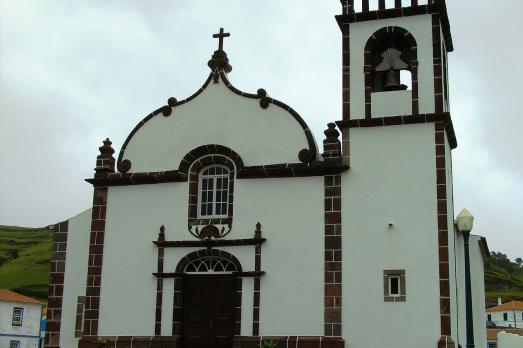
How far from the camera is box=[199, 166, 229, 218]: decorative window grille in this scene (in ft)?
66.4

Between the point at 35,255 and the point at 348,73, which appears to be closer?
the point at 348,73

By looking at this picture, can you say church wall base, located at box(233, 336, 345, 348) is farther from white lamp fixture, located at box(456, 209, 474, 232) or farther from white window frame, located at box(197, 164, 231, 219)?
white lamp fixture, located at box(456, 209, 474, 232)

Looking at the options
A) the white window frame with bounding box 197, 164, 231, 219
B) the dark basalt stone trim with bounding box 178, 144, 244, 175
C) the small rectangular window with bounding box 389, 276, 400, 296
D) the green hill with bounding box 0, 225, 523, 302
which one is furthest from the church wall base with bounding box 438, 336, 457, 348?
the green hill with bounding box 0, 225, 523, 302

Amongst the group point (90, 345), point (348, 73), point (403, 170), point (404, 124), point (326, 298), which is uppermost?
point (348, 73)

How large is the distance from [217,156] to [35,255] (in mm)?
92065

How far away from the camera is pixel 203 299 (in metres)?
19.7

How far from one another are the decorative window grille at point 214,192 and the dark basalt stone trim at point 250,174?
0.50 metres

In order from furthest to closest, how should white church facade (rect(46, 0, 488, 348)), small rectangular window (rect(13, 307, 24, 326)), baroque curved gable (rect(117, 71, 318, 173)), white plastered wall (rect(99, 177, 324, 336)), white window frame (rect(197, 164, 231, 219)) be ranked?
small rectangular window (rect(13, 307, 24, 326))
white window frame (rect(197, 164, 231, 219))
baroque curved gable (rect(117, 71, 318, 173))
white plastered wall (rect(99, 177, 324, 336))
white church facade (rect(46, 0, 488, 348))

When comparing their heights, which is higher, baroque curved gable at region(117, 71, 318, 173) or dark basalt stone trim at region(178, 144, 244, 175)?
baroque curved gable at region(117, 71, 318, 173)

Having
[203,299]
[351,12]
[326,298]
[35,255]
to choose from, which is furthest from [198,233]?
[35,255]

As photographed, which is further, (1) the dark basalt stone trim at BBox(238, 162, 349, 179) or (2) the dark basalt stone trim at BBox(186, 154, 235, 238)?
(2) the dark basalt stone trim at BBox(186, 154, 235, 238)

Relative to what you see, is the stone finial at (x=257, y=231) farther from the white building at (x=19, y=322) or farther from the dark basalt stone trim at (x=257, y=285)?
the white building at (x=19, y=322)

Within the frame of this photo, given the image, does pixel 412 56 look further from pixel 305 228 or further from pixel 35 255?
pixel 35 255

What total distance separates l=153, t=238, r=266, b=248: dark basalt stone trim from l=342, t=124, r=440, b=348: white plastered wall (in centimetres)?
231
